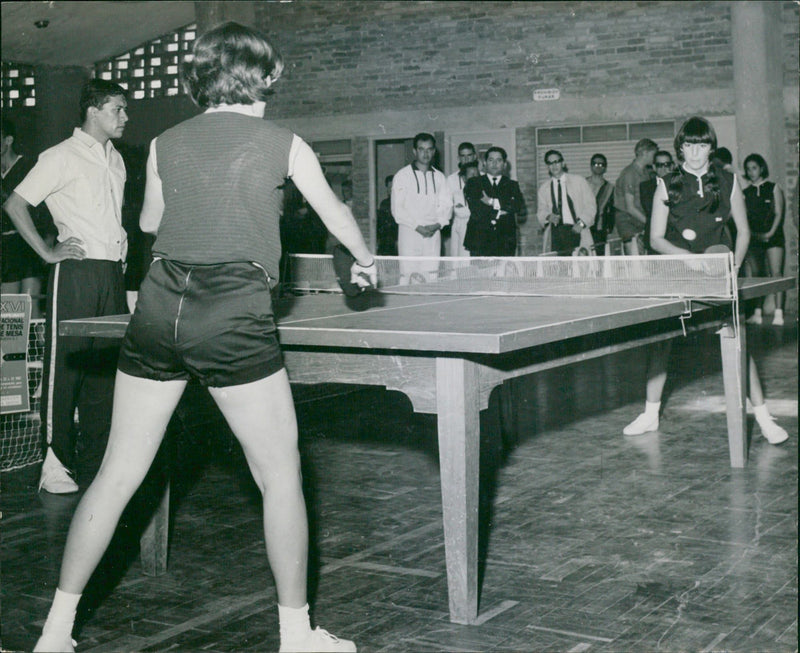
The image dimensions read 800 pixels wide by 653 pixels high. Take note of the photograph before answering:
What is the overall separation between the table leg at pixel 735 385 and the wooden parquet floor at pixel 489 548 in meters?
0.12

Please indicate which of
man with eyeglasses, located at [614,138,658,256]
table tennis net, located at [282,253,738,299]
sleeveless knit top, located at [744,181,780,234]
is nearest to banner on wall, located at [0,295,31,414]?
table tennis net, located at [282,253,738,299]

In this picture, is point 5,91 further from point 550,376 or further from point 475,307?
point 475,307

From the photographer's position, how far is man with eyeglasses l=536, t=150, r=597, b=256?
12156 millimetres

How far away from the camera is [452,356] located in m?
3.18

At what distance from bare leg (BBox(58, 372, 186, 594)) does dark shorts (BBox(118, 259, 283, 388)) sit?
98mm

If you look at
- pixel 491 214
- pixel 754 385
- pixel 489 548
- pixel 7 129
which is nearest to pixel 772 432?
pixel 754 385

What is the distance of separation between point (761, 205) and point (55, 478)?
29.3 feet

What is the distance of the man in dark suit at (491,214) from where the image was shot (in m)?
9.99

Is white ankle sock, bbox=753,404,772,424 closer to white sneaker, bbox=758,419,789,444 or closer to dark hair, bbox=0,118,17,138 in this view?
white sneaker, bbox=758,419,789,444

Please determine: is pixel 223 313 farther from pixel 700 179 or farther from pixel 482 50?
pixel 482 50

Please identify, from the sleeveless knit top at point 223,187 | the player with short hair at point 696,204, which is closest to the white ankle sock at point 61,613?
the sleeveless knit top at point 223,187

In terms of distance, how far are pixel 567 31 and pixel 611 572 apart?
1246cm

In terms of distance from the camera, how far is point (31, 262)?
25.8ft

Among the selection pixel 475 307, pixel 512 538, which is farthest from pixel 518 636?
pixel 475 307
